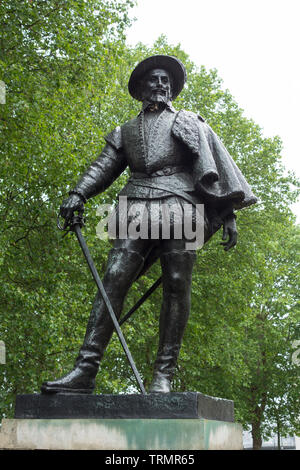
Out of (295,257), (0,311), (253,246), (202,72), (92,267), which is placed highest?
(202,72)

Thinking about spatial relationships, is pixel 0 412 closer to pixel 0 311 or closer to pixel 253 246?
pixel 0 311

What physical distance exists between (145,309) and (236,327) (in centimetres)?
491

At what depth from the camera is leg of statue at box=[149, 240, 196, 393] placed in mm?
4379

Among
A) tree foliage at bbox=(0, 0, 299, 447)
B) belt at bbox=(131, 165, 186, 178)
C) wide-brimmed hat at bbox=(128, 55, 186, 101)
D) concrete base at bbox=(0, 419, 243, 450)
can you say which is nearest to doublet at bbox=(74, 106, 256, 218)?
belt at bbox=(131, 165, 186, 178)

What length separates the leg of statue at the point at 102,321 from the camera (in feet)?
13.3

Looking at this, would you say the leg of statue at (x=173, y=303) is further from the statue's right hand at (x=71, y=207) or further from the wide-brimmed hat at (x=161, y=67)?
the wide-brimmed hat at (x=161, y=67)

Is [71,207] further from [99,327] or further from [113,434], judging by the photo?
[113,434]

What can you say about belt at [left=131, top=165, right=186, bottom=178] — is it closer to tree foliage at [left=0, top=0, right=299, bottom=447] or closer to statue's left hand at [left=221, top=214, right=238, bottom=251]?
statue's left hand at [left=221, top=214, right=238, bottom=251]

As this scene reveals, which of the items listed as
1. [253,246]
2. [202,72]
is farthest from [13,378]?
[202,72]

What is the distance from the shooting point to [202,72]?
71.5ft

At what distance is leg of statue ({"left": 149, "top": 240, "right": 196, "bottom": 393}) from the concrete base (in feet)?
2.19

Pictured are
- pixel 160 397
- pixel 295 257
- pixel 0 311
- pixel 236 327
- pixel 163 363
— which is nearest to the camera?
pixel 160 397

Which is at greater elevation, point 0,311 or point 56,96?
point 56,96

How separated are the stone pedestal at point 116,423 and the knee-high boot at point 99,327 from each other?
0.17 m
